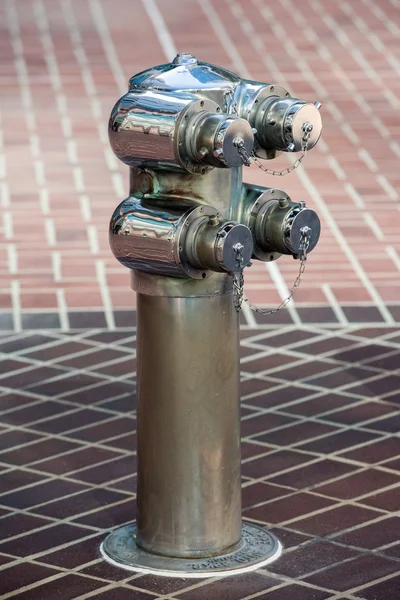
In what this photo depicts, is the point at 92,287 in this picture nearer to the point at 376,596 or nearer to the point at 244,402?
the point at 244,402

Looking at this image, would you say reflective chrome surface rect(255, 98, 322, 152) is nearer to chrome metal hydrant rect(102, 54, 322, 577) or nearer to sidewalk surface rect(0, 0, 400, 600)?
chrome metal hydrant rect(102, 54, 322, 577)

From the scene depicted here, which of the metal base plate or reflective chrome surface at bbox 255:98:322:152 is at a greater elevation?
reflective chrome surface at bbox 255:98:322:152

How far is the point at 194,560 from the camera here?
4.05m

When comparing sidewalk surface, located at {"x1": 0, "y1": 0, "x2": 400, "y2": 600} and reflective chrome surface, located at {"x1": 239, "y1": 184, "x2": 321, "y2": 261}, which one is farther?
sidewalk surface, located at {"x1": 0, "y1": 0, "x2": 400, "y2": 600}

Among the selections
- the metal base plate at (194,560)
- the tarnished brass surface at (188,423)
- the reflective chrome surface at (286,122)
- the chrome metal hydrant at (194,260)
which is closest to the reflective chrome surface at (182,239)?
the chrome metal hydrant at (194,260)

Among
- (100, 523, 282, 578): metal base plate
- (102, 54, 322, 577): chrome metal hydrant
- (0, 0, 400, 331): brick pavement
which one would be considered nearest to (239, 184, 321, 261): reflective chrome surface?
(102, 54, 322, 577): chrome metal hydrant

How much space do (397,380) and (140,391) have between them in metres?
1.85

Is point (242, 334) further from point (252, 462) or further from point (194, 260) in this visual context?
point (194, 260)

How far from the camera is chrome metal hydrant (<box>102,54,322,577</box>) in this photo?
3.71 m

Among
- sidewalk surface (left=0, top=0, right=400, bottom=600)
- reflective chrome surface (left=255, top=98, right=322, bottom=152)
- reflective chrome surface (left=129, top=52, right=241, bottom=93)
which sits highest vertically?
reflective chrome surface (left=129, top=52, right=241, bottom=93)

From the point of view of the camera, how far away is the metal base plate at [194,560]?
13.2 ft

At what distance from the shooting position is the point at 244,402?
17.8 feet

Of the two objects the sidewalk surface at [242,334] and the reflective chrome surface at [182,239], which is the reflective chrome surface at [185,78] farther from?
the sidewalk surface at [242,334]

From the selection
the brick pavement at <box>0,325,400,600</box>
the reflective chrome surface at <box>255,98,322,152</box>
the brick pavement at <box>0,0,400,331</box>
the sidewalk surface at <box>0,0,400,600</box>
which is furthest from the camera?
the brick pavement at <box>0,0,400,331</box>
